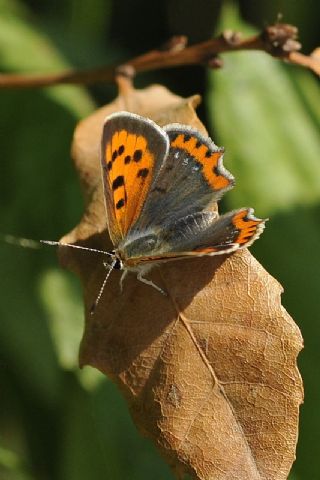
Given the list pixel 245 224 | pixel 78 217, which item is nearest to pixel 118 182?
pixel 245 224

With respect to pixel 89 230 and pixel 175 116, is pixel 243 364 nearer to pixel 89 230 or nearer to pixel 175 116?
pixel 89 230

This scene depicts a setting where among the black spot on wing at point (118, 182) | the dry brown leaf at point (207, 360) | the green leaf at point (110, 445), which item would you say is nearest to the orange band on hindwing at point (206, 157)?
the black spot on wing at point (118, 182)

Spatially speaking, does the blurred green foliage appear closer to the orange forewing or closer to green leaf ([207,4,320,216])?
green leaf ([207,4,320,216])

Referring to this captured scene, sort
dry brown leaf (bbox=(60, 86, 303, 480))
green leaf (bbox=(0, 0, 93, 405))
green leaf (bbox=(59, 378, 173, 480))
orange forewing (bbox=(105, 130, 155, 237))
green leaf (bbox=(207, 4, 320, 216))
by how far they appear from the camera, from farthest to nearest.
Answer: green leaf (bbox=(0, 0, 93, 405))
green leaf (bbox=(207, 4, 320, 216))
green leaf (bbox=(59, 378, 173, 480))
orange forewing (bbox=(105, 130, 155, 237))
dry brown leaf (bbox=(60, 86, 303, 480))

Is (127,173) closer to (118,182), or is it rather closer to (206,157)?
(118,182)

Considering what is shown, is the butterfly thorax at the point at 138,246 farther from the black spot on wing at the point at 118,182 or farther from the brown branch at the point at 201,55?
the brown branch at the point at 201,55

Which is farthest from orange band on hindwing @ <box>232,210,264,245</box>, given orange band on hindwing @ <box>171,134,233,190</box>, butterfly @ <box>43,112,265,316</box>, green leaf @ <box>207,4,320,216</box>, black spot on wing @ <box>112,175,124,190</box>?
green leaf @ <box>207,4,320,216</box>

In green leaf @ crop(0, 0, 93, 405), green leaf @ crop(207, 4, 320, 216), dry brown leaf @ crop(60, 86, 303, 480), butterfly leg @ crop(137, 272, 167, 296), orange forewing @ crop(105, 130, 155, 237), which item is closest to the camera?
dry brown leaf @ crop(60, 86, 303, 480)
